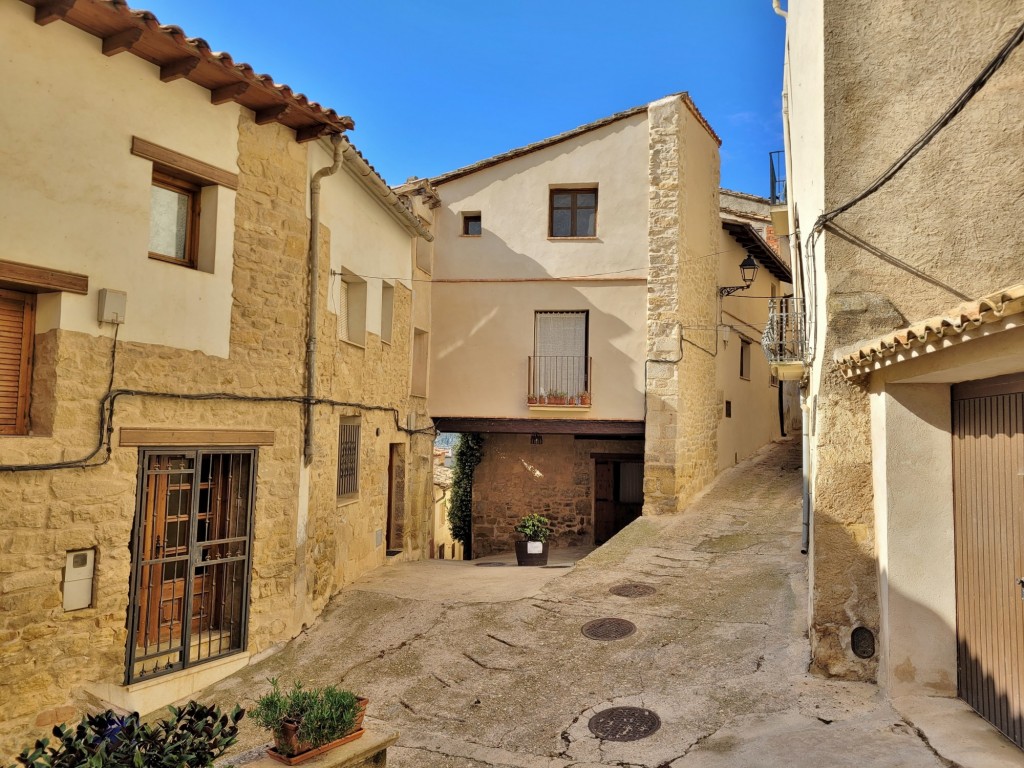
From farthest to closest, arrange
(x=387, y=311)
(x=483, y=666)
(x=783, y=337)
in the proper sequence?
1. (x=387, y=311)
2. (x=783, y=337)
3. (x=483, y=666)

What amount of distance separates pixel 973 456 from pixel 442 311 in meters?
10.3

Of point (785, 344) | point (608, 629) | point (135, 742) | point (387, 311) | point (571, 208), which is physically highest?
point (571, 208)

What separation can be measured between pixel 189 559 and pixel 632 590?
5.12 m

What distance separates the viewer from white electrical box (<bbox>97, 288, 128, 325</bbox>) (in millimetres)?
6445

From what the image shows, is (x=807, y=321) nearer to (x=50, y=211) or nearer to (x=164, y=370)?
(x=164, y=370)

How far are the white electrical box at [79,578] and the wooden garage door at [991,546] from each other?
688cm

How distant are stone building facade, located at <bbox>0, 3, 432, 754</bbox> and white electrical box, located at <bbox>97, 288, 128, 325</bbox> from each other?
0.02 meters

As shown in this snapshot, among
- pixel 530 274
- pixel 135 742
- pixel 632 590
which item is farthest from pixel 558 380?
pixel 135 742

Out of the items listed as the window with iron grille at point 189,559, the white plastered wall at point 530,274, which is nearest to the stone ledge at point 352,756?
the window with iron grille at point 189,559

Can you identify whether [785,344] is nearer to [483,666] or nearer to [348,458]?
[483,666]

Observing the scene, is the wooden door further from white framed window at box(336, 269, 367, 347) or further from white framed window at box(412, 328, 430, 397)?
white framed window at box(412, 328, 430, 397)

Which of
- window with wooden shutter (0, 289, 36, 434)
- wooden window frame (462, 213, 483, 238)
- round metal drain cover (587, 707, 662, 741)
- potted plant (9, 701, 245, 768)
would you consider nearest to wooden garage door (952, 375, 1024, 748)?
round metal drain cover (587, 707, 662, 741)

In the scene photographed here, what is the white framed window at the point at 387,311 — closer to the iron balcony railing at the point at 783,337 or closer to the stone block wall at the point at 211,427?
the stone block wall at the point at 211,427

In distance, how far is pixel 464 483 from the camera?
16.2 metres
